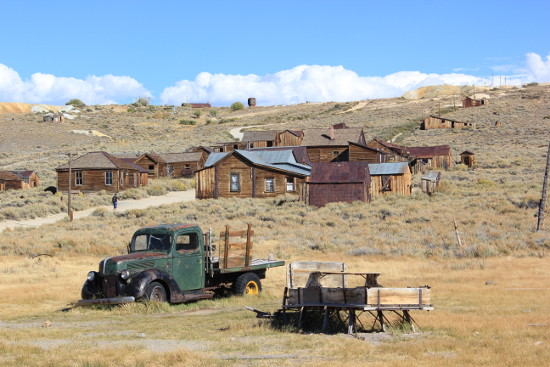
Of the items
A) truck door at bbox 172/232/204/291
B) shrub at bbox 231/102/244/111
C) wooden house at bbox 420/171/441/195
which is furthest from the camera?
shrub at bbox 231/102/244/111

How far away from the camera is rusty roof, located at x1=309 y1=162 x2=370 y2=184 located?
4712 cm

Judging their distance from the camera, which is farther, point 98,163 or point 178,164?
point 178,164

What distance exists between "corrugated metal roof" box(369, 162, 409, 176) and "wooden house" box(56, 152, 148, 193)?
2634 cm

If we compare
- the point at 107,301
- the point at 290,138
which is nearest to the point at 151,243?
the point at 107,301

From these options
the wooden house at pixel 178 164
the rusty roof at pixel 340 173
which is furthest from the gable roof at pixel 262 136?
the rusty roof at pixel 340 173

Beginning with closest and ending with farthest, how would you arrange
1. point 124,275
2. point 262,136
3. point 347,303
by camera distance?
1. point 347,303
2. point 124,275
3. point 262,136

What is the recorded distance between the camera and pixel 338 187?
46.9 m

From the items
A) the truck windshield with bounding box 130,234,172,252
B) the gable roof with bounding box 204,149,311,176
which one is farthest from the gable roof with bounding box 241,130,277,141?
the truck windshield with bounding box 130,234,172,252

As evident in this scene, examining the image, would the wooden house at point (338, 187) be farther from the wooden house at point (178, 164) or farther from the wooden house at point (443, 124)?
Answer: the wooden house at point (443, 124)

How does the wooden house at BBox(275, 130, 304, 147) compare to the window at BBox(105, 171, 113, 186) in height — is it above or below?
above

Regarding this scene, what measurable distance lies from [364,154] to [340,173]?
56.0 ft

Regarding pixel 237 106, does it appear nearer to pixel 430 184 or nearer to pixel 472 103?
pixel 472 103

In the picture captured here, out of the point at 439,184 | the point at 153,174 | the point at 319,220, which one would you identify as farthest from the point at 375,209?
the point at 153,174

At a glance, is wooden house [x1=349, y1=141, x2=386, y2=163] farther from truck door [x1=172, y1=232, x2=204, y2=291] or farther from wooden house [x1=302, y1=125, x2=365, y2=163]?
truck door [x1=172, y1=232, x2=204, y2=291]
